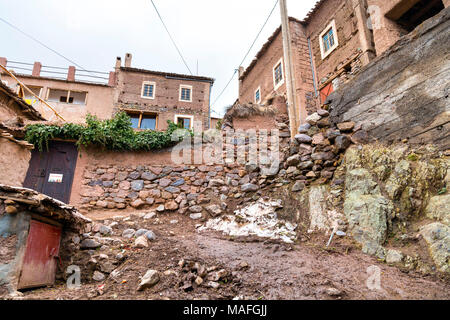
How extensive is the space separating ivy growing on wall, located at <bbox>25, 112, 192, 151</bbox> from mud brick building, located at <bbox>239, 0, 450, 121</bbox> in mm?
4716

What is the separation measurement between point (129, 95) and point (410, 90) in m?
17.2

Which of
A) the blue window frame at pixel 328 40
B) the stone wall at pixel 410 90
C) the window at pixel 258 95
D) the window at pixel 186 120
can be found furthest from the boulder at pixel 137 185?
the window at pixel 186 120

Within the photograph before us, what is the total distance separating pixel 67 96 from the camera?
17.1 m

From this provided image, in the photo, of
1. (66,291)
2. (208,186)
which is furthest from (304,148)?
(66,291)

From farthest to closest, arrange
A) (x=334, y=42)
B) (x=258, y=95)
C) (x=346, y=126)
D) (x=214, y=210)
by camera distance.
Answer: (x=258, y=95) < (x=334, y=42) < (x=214, y=210) < (x=346, y=126)

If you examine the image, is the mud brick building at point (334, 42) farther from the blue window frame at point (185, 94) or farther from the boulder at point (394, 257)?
the blue window frame at point (185, 94)

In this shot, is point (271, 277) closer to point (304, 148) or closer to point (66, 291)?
point (66, 291)

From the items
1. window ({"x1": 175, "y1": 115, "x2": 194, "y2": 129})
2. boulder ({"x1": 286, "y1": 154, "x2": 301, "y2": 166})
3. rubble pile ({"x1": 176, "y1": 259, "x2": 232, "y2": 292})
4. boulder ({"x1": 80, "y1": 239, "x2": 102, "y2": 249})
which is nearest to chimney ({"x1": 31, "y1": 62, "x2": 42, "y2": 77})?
window ({"x1": 175, "y1": 115, "x2": 194, "y2": 129})

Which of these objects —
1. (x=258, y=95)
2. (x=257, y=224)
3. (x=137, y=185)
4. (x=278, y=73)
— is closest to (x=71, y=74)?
(x=258, y=95)

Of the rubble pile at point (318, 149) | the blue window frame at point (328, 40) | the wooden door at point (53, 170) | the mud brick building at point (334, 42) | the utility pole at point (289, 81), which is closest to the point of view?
the rubble pile at point (318, 149)

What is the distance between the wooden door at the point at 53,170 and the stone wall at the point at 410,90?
798 cm

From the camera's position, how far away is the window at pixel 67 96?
55.7ft

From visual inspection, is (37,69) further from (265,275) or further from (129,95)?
(265,275)

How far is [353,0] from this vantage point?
9.27m
